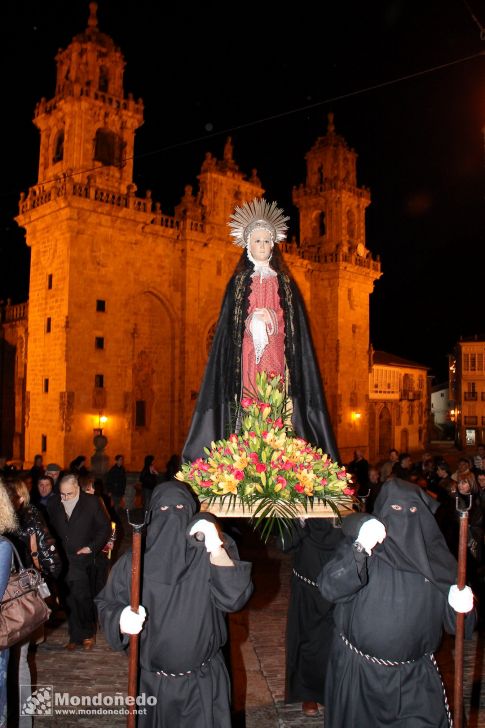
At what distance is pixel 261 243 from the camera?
22.7ft

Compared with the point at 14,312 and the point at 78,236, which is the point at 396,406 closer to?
the point at 14,312

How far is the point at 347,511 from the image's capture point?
16.1ft

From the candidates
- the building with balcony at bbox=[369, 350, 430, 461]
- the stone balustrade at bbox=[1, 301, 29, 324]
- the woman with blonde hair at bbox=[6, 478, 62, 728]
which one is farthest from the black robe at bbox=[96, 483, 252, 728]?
the building with balcony at bbox=[369, 350, 430, 461]

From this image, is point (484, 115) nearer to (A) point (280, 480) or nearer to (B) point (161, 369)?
(A) point (280, 480)

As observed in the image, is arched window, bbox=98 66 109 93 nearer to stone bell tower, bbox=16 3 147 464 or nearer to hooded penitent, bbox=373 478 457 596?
stone bell tower, bbox=16 3 147 464

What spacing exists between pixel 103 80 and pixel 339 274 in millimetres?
17910

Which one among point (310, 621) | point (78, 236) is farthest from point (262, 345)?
point (78, 236)

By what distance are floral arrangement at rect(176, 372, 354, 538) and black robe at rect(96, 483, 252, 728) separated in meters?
0.79

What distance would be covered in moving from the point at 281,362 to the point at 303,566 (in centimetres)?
208

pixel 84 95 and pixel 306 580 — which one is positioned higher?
pixel 84 95

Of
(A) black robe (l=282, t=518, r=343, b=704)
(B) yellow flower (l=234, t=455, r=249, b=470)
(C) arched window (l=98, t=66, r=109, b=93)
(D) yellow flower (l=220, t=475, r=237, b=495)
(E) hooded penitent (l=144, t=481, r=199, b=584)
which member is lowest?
(A) black robe (l=282, t=518, r=343, b=704)

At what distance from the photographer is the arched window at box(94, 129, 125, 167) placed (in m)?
29.5

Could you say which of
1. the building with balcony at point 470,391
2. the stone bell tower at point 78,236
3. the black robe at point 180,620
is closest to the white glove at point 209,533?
the black robe at point 180,620

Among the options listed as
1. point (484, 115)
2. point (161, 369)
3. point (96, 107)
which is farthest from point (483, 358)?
point (484, 115)
